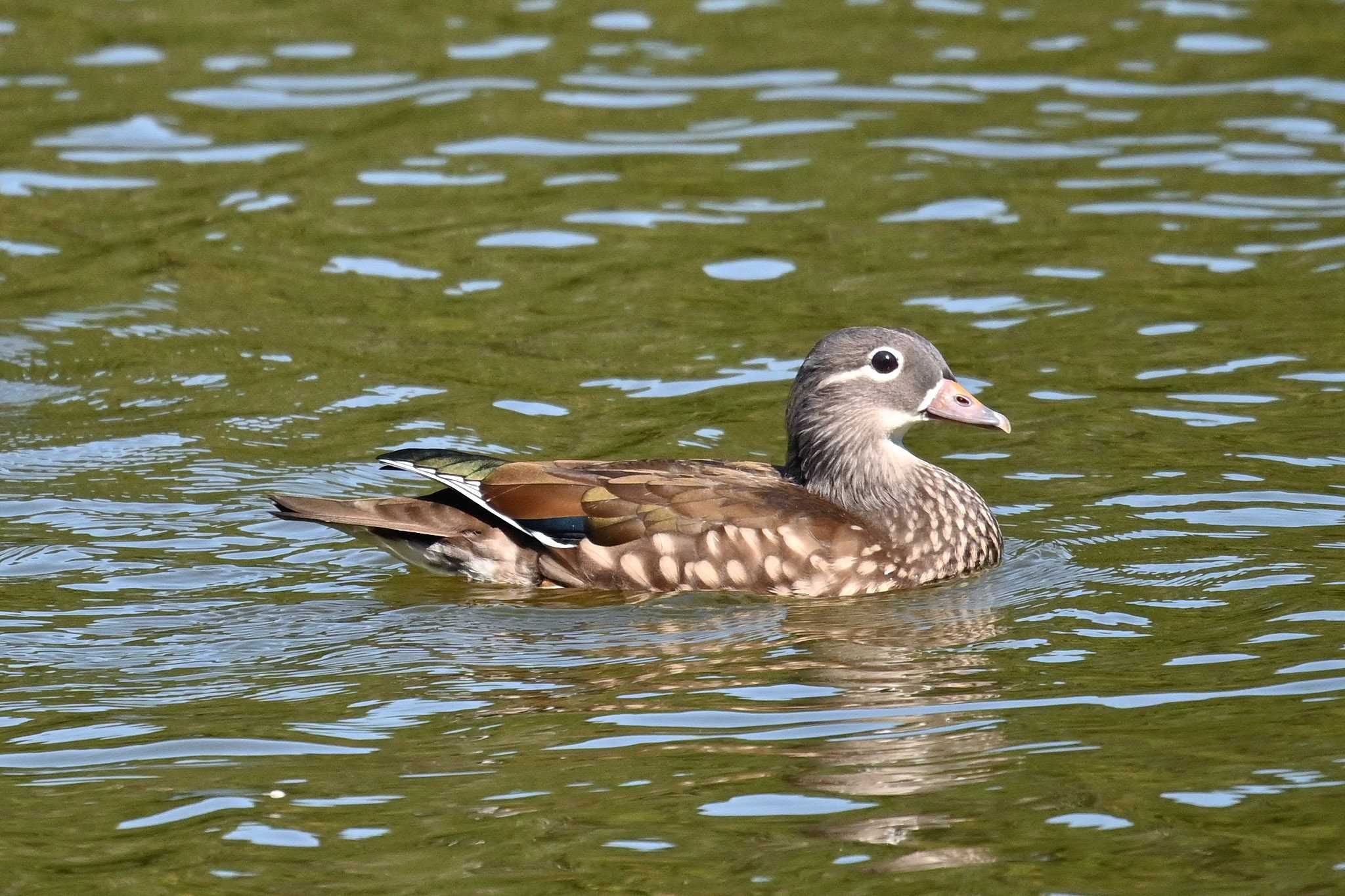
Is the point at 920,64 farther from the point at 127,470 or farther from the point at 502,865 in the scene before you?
the point at 502,865

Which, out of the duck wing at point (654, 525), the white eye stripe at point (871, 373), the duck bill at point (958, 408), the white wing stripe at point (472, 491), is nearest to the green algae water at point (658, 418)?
the duck wing at point (654, 525)

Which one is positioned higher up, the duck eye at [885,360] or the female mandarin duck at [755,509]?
the duck eye at [885,360]

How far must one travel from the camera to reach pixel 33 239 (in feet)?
47.2

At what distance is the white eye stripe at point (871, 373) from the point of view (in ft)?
33.4

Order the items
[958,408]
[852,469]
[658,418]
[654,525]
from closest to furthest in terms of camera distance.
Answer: [654,525]
[958,408]
[852,469]
[658,418]

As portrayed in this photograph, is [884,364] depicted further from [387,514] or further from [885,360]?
[387,514]

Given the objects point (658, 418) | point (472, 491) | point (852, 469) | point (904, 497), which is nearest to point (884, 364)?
point (852, 469)

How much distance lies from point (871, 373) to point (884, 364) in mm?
76

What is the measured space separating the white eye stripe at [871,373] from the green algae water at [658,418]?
1004 millimetres

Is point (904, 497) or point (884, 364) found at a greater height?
point (884, 364)

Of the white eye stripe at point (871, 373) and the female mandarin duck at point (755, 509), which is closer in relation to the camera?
the female mandarin duck at point (755, 509)

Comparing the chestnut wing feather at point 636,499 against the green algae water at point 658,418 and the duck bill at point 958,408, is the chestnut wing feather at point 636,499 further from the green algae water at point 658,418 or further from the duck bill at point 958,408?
the duck bill at point 958,408

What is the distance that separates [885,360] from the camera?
10.2 meters

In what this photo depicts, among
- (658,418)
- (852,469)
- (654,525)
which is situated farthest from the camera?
(658,418)
